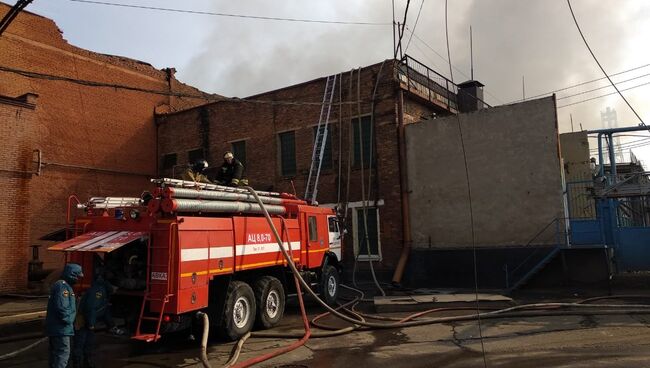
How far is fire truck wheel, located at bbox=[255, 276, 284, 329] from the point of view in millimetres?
9836

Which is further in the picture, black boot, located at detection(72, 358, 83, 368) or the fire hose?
the fire hose

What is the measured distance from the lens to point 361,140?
1888cm

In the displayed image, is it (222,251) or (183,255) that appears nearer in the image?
(183,255)

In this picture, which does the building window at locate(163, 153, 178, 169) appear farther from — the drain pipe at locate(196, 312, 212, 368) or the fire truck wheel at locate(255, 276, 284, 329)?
the drain pipe at locate(196, 312, 212, 368)

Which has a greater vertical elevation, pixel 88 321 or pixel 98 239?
pixel 98 239

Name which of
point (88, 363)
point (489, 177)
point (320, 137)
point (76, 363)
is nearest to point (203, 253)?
point (88, 363)

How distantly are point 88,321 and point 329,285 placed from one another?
6901 millimetres

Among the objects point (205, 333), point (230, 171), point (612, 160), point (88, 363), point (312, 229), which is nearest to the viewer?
point (88, 363)

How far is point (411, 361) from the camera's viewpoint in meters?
7.36

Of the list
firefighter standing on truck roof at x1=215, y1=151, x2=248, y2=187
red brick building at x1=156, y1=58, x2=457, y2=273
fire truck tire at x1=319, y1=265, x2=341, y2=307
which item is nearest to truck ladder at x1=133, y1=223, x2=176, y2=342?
firefighter standing on truck roof at x1=215, y1=151, x2=248, y2=187

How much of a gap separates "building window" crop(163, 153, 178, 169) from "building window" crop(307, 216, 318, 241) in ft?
48.2

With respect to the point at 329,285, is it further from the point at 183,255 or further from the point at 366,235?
the point at 183,255

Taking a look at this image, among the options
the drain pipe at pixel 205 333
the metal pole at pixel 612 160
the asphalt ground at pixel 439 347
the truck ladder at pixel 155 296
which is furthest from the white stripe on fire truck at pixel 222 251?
the metal pole at pixel 612 160

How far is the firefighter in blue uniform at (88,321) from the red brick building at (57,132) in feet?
35.7
